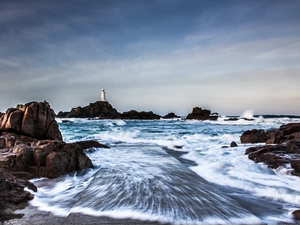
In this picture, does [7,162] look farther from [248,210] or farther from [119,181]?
[248,210]

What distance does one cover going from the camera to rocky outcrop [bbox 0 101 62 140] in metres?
7.37

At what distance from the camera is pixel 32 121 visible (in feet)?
24.7

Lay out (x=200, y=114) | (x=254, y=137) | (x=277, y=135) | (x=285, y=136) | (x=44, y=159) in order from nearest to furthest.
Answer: (x=44, y=159), (x=285, y=136), (x=277, y=135), (x=254, y=137), (x=200, y=114)

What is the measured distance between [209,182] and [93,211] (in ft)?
8.73

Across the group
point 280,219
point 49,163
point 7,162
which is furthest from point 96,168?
point 280,219

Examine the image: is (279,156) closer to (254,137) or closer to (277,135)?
(277,135)

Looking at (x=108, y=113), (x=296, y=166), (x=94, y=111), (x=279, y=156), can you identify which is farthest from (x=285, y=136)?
(x=94, y=111)

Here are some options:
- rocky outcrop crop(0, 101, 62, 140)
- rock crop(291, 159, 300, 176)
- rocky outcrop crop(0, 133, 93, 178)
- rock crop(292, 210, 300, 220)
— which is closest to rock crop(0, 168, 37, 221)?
rocky outcrop crop(0, 133, 93, 178)

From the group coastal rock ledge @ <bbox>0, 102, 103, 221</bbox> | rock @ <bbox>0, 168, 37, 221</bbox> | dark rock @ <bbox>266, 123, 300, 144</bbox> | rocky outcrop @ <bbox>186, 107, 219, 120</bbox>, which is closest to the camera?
rock @ <bbox>0, 168, 37, 221</bbox>

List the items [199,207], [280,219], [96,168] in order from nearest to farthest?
[280,219] < [199,207] < [96,168]

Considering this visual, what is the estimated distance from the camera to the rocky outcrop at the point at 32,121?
7.37 metres

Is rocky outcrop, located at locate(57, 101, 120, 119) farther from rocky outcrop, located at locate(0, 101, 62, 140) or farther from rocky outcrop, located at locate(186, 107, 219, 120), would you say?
rocky outcrop, located at locate(0, 101, 62, 140)

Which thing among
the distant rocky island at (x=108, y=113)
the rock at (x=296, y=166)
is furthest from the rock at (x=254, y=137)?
the distant rocky island at (x=108, y=113)

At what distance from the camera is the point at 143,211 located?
10.1ft
